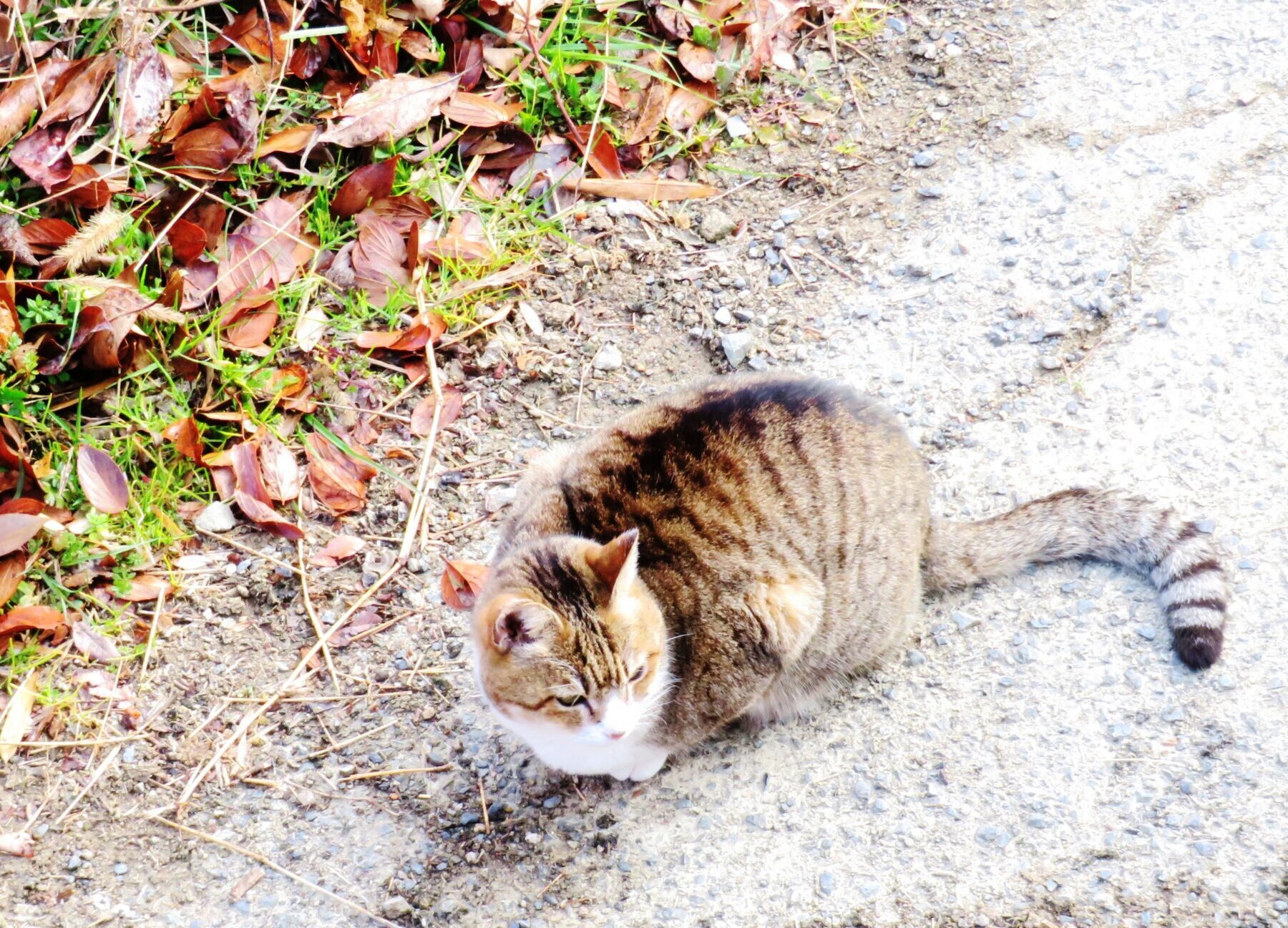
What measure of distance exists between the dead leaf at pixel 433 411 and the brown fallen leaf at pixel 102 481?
A: 87cm

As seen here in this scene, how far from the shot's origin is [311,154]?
3.76m

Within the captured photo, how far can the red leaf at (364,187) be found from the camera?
3.71 meters

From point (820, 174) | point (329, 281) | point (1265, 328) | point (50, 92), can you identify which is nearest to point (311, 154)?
point (329, 281)

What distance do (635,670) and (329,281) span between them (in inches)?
72.7

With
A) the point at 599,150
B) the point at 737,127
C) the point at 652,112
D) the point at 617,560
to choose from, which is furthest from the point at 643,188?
the point at 617,560

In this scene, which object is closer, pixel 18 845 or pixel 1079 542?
pixel 18 845

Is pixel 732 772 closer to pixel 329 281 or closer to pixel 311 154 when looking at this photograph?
pixel 329 281

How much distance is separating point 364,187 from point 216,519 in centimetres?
123

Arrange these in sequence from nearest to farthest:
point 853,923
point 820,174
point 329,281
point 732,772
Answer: point 853,923
point 732,772
point 329,281
point 820,174

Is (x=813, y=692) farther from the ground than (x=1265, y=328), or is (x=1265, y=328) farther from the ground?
(x=1265, y=328)

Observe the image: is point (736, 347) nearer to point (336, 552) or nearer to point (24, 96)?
point (336, 552)

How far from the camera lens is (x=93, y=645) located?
3078 millimetres

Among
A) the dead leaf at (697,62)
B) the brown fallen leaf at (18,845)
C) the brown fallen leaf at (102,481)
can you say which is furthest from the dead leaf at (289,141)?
the brown fallen leaf at (18,845)

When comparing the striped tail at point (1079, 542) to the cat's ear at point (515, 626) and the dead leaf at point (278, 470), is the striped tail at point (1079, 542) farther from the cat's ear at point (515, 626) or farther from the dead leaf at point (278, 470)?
the dead leaf at point (278, 470)
